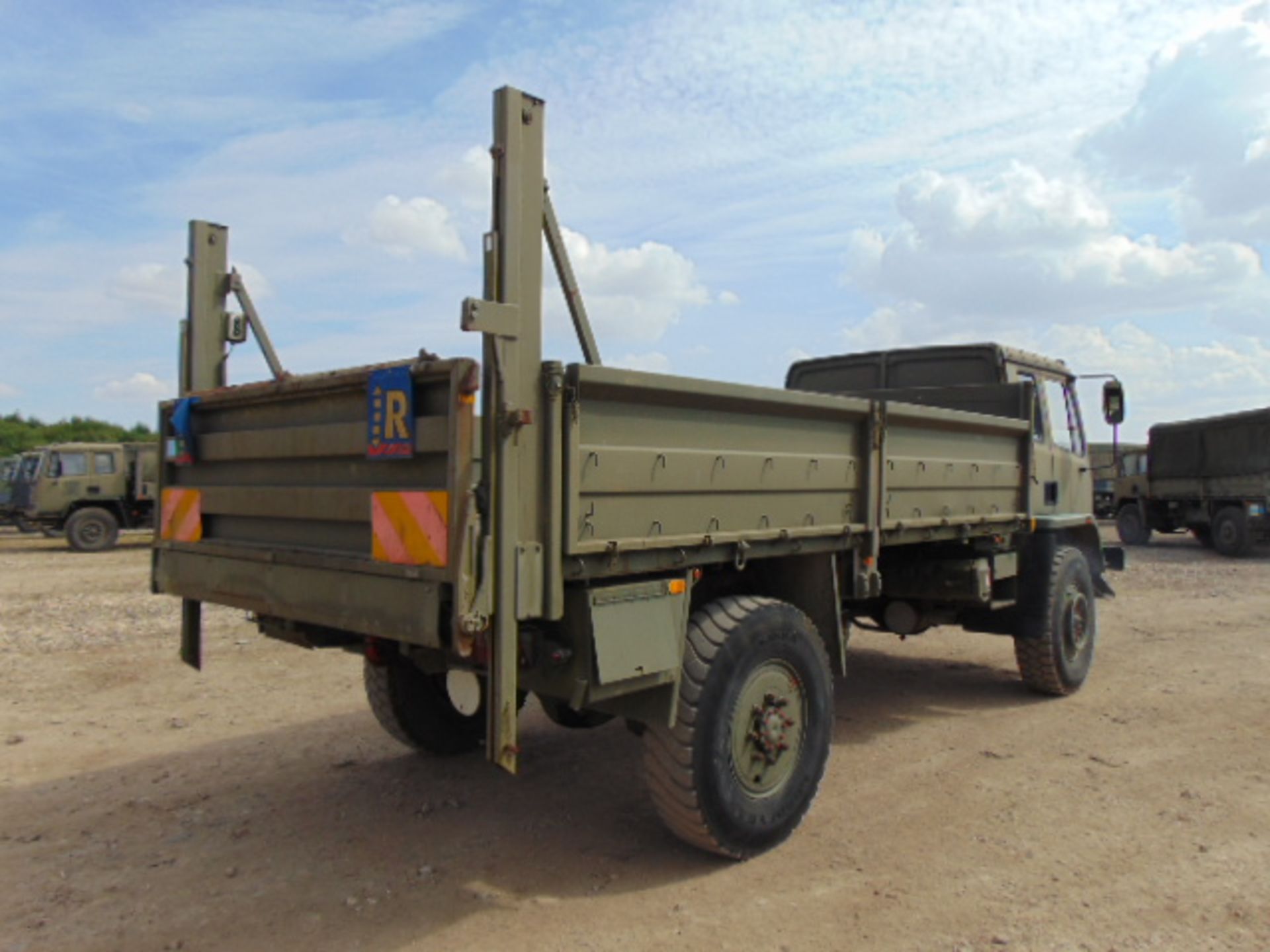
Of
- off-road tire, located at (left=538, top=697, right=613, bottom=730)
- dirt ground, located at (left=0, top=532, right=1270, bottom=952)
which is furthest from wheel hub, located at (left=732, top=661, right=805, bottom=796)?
off-road tire, located at (left=538, top=697, right=613, bottom=730)

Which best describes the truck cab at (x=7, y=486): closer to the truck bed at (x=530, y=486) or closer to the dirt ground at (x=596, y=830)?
the dirt ground at (x=596, y=830)

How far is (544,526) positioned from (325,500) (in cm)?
95

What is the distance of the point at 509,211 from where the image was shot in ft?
10.2

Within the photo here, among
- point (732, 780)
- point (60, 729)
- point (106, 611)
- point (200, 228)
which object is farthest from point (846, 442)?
point (106, 611)

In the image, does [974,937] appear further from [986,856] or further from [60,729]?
[60,729]

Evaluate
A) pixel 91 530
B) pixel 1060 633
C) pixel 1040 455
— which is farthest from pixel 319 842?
pixel 91 530

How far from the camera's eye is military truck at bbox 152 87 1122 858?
3.05 m

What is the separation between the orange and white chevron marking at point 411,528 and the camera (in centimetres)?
301

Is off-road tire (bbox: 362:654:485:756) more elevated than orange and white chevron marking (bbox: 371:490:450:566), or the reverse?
orange and white chevron marking (bbox: 371:490:450:566)

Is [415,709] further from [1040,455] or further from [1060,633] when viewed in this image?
[1040,455]

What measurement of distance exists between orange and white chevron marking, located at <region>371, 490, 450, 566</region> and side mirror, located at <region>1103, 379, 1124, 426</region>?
589 cm

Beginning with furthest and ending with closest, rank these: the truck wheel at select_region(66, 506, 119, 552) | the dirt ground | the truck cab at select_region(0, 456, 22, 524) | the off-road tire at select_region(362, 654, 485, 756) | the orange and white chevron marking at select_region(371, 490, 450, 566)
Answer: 1. the truck cab at select_region(0, 456, 22, 524)
2. the truck wheel at select_region(66, 506, 119, 552)
3. the off-road tire at select_region(362, 654, 485, 756)
4. the dirt ground
5. the orange and white chevron marking at select_region(371, 490, 450, 566)

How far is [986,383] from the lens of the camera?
6633 millimetres

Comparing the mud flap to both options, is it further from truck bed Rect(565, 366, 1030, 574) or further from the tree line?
the tree line
